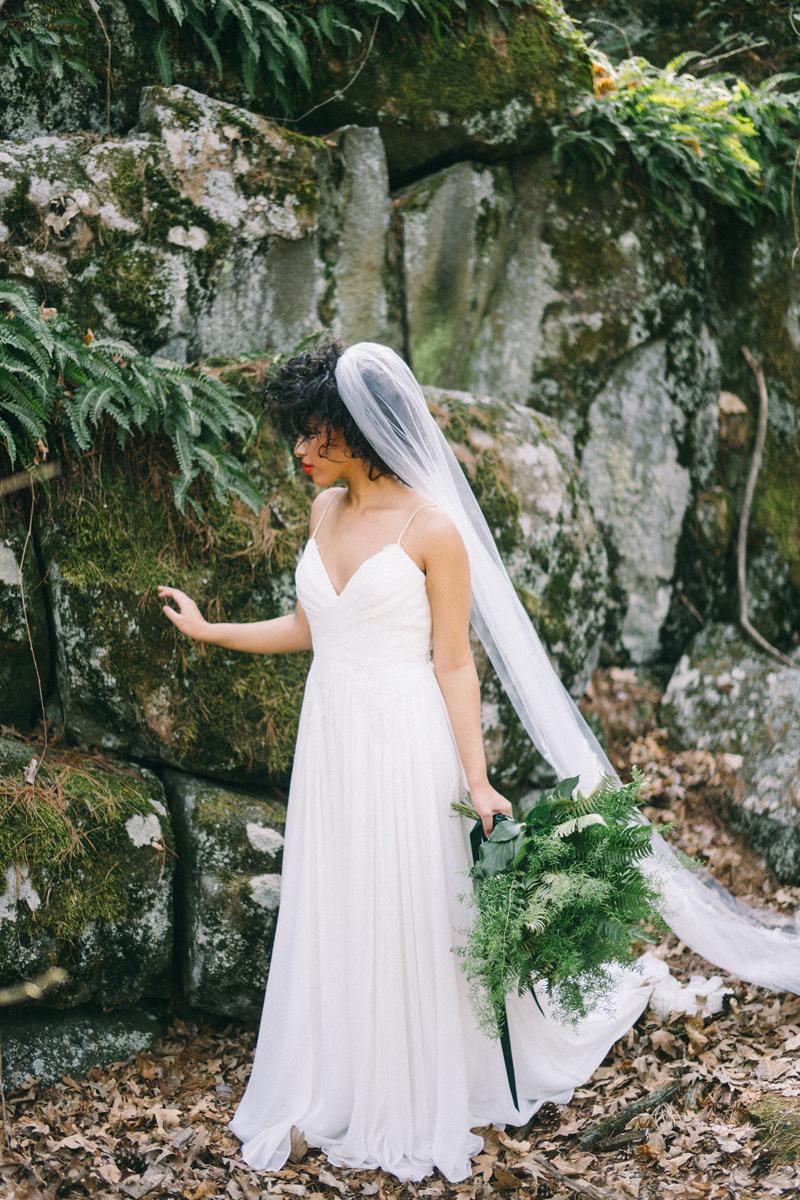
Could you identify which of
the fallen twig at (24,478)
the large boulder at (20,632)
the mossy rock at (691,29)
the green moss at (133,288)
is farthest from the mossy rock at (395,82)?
the large boulder at (20,632)

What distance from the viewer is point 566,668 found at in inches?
237

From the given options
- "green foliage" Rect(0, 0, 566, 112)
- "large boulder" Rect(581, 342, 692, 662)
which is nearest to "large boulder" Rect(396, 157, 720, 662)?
"large boulder" Rect(581, 342, 692, 662)

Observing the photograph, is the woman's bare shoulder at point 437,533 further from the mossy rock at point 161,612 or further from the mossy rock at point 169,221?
the mossy rock at point 169,221

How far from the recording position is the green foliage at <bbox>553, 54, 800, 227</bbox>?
6.72m

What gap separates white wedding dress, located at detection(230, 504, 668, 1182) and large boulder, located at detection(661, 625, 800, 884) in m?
2.82

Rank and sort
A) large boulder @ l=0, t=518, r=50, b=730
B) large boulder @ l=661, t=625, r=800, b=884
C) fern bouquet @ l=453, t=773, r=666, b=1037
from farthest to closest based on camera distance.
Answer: large boulder @ l=661, t=625, r=800, b=884, large boulder @ l=0, t=518, r=50, b=730, fern bouquet @ l=453, t=773, r=666, b=1037

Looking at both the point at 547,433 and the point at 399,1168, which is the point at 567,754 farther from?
the point at 547,433

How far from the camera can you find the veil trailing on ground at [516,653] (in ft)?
12.1

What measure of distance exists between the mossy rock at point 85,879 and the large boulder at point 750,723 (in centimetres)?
396

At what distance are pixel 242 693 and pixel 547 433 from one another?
2.82 meters

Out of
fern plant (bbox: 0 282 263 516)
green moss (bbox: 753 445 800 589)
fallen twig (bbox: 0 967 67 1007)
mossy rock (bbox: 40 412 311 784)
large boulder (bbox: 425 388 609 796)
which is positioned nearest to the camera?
fallen twig (bbox: 0 967 67 1007)

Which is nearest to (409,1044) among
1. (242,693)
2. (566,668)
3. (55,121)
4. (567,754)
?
(567,754)

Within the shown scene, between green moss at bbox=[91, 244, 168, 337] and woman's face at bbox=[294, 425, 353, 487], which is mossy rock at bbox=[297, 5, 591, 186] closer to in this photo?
green moss at bbox=[91, 244, 168, 337]

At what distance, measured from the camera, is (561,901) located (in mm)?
3293
